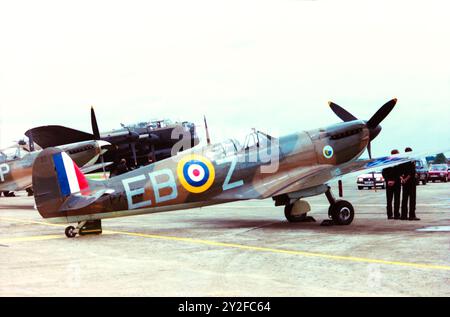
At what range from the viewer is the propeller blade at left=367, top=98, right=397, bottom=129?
577 inches

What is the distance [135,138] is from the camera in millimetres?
28453

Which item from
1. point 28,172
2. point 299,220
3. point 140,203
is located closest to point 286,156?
point 299,220

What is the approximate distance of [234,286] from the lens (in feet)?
20.3

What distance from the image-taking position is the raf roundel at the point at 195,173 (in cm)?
1159

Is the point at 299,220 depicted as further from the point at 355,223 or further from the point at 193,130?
the point at 193,130

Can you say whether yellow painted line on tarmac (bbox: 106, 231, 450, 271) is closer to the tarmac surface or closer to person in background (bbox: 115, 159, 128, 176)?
the tarmac surface

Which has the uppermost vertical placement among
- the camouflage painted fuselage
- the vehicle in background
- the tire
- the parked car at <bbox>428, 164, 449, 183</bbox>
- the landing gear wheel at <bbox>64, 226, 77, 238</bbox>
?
the camouflage painted fuselage

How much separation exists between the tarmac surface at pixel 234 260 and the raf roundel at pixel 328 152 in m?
1.77

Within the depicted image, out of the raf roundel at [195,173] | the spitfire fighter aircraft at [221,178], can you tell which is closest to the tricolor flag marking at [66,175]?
the spitfire fighter aircraft at [221,178]

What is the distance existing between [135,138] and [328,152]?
642 inches

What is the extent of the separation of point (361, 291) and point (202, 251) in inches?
146

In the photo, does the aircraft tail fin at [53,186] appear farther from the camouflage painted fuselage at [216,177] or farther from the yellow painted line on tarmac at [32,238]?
the yellow painted line on tarmac at [32,238]

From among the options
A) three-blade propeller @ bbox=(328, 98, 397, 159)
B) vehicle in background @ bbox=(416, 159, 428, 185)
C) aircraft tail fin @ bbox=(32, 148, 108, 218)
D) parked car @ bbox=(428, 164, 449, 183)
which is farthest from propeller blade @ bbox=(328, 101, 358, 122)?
parked car @ bbox=(428, 164, 449, 183)

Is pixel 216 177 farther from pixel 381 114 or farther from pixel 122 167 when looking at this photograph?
pixel 122 167
